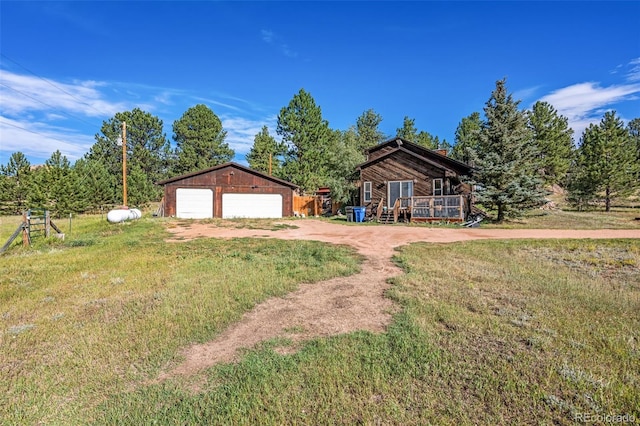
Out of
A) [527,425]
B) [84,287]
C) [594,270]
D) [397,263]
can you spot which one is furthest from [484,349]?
[84,287]

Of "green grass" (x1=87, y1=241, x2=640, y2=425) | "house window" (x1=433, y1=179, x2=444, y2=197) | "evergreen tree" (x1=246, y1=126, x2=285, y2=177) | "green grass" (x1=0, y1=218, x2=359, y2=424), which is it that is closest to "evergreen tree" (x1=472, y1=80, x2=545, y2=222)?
"house window" (x1=433, y1=179, x2=444, y2=197)

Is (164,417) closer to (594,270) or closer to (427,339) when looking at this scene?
(427,339)

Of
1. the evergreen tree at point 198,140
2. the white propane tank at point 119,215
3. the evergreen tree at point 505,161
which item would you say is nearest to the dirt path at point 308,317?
the evergreen tree at point 505,161

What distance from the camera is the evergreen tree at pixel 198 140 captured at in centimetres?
4103

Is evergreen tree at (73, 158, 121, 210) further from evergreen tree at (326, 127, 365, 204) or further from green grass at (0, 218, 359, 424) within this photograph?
green grass at (0, 218, 359, 424)

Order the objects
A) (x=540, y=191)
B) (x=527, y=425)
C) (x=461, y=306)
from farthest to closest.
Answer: (x=540, y=191), (x=461, y=306), (x=527, y=425)

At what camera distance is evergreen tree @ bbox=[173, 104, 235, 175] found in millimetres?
41031

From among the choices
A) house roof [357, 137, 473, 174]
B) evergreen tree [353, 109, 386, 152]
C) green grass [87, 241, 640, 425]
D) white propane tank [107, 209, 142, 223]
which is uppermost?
evergreen tree [353, 109, 386, 152]

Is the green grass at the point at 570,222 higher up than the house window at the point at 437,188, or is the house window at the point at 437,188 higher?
the house window at the point at 437,188

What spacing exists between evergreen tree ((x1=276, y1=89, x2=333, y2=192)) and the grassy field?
1217 inches

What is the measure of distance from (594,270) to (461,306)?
4452mm

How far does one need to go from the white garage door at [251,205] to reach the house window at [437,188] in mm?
11813

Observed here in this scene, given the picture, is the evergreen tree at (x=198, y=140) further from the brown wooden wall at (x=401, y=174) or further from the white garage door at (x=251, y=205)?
the brown wooden wall at (x=401, y=174)

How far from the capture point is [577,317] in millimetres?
4004
